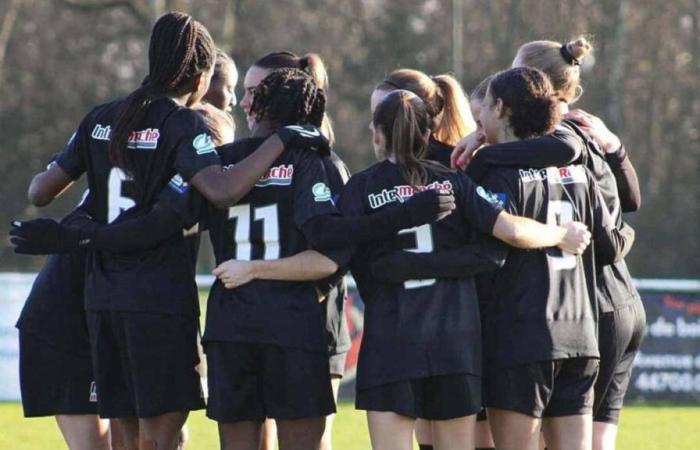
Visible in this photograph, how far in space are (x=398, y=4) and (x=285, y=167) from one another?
3136 cm

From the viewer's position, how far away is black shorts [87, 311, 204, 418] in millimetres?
5148

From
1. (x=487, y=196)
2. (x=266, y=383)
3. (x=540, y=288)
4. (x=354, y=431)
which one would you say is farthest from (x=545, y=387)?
(x=354, y=431)

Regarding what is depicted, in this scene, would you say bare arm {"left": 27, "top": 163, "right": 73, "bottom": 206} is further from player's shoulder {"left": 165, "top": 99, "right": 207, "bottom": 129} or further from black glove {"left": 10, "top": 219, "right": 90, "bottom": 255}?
player's shoulder {"left": 165, "top": 99, "right": 207, "bottom": 129}

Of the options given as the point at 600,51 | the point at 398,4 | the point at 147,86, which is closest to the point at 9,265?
the point at 398,4

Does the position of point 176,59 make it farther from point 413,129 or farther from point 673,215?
point 673,215

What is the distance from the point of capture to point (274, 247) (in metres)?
5.10

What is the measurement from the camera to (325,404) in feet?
16.6

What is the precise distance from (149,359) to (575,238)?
1.81 meters

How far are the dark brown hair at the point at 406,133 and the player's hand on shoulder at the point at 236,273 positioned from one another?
737 mm

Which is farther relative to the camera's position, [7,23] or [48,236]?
[7,23]

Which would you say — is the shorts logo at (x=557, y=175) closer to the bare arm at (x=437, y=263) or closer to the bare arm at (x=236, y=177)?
the bare arm at (x=437, y=263)

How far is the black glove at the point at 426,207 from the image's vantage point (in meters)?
4.92

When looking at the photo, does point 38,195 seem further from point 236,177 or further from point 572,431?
point 572,431

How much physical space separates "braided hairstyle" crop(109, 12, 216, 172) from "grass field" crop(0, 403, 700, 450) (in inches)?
201
